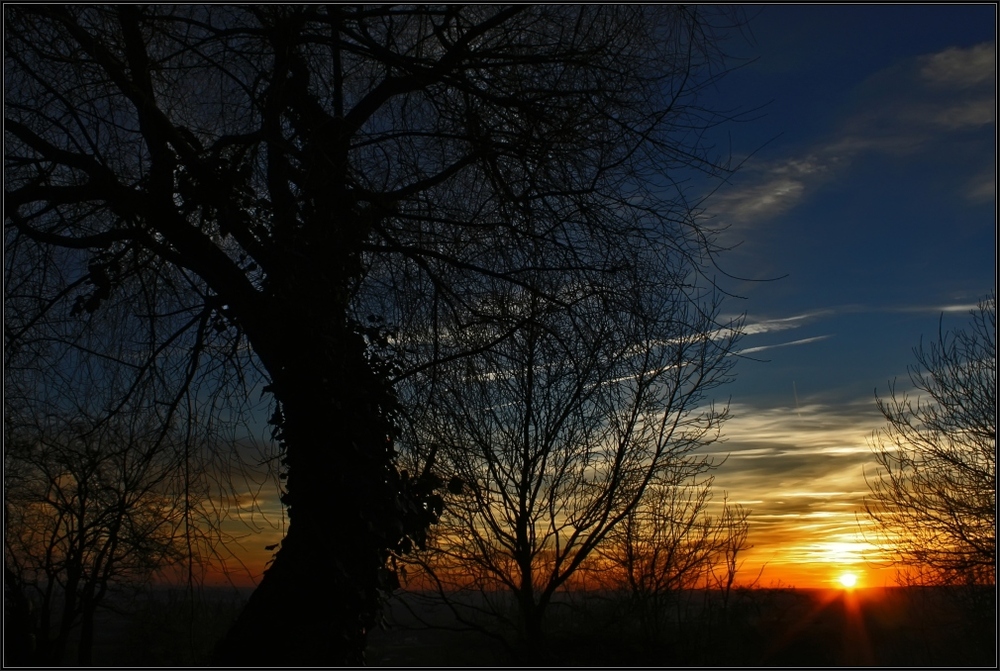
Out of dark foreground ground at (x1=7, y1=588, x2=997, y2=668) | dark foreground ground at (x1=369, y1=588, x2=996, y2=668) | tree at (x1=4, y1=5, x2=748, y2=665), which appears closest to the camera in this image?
tree at (x1=4, y1=5, x2=748, y2=665)

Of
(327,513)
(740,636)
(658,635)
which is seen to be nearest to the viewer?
(327,513)

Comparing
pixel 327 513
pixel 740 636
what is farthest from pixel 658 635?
pixel 327 513

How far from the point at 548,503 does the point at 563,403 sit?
59.8 inches

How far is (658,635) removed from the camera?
9.81 m

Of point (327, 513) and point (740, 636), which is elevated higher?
point (327, 513)

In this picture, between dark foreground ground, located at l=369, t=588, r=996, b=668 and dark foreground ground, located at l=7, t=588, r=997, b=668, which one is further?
dark foreground ground, located at l=369, t=588, r=996, b=668

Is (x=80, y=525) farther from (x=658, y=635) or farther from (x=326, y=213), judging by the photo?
(x=658, y=635)

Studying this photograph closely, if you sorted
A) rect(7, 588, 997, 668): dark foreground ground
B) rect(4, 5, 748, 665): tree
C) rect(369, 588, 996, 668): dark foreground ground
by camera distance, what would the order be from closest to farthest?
rect(4, 5, 748, 665): tree → rect(7, 588, 997, 668): dark foreground ground → rect(369, 588, 996, 668): dark foreground ground

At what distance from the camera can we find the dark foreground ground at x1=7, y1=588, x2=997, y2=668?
21.2 feet

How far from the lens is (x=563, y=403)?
7.41 m

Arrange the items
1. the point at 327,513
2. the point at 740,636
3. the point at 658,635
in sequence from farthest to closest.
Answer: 1. the point at 740,636
2. the point at 658,635
3. the point at 327,513

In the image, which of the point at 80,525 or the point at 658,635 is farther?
the point at 658,635

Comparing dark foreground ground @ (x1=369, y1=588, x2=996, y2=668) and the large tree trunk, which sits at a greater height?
the large tree trunk

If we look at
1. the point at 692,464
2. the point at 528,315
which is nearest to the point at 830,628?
the point at 692,464
